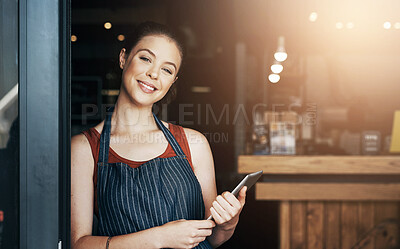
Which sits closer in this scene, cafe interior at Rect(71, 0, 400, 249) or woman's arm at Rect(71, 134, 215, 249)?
woman's arm at Rect(71, 134, 215, 249)

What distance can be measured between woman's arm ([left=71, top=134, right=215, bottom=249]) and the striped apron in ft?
0.13

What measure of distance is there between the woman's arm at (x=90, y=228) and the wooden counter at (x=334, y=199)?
1.04 meters

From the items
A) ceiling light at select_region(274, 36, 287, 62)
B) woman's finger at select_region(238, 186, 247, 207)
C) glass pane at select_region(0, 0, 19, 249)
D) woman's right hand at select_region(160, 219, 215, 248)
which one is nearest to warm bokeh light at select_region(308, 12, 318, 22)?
ceiling light at select_region(274, 36, 287, 62)

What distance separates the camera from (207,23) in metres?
4.32

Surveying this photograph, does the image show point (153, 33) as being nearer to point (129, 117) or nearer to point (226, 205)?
point (129, 117)

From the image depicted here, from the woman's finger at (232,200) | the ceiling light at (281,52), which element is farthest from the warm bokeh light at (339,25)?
the woman's finger at (232,200)

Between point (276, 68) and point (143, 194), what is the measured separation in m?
1.65

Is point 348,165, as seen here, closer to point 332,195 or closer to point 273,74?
point 332,195

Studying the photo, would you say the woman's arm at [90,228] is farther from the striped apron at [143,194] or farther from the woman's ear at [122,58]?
the woman's ear at [122,58]

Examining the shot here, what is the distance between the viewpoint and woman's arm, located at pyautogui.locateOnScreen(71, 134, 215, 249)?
5.13 feet

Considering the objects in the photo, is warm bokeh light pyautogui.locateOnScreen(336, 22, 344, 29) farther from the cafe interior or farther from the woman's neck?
the woman's neck

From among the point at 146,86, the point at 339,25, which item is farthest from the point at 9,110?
the point at 339,25

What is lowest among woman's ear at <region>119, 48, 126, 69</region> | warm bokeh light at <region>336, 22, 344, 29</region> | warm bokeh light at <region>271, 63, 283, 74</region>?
woman's ear at <region>119, 48, 126, 69</region>

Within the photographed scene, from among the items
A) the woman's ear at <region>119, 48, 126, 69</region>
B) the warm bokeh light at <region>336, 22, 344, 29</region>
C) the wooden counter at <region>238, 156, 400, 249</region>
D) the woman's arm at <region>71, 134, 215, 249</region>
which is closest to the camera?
the woman's arm at <region>71, 134, 215, 249</region>
